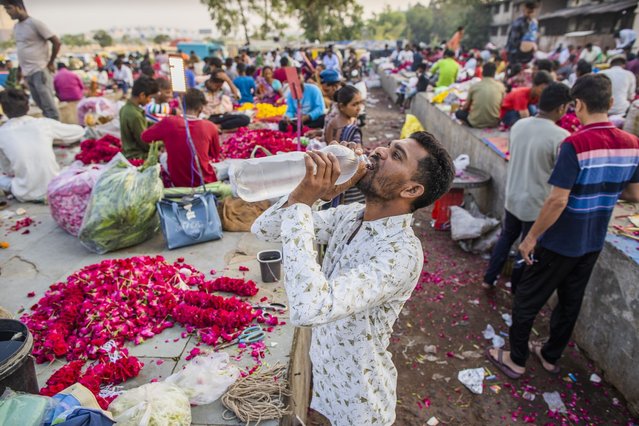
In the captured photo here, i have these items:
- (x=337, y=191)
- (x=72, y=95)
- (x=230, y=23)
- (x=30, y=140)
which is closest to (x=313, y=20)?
(x=230, y=23)

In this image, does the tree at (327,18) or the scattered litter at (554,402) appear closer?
the scattered litter at (554,402)

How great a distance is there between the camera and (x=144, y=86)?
550 centimetres

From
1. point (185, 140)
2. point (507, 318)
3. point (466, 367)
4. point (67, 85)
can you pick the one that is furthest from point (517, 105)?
point (67, 85)

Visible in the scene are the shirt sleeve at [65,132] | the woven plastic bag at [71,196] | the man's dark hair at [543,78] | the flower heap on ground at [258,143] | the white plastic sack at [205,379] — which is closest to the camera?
the white plastic sack at [205,379]

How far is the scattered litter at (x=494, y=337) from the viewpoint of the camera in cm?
390

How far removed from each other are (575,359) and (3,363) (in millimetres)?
4334

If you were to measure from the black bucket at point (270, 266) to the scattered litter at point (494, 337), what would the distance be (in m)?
2.24

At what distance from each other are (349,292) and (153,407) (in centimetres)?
118

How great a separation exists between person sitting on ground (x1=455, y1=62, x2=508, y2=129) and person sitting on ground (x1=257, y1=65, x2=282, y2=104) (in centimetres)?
574

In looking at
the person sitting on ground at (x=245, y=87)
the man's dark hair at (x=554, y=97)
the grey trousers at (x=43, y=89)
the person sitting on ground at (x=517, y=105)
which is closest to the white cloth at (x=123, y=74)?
the person sitting on ground at (x=245, y=87)

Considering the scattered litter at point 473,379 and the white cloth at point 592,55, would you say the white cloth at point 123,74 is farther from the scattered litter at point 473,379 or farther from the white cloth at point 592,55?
the white cloth at point 592,55

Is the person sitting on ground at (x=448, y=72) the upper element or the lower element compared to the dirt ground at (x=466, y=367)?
upper

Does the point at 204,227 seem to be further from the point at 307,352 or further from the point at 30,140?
the point at 30,140

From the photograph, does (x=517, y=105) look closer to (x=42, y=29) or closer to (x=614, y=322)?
(x=614, y=322)
